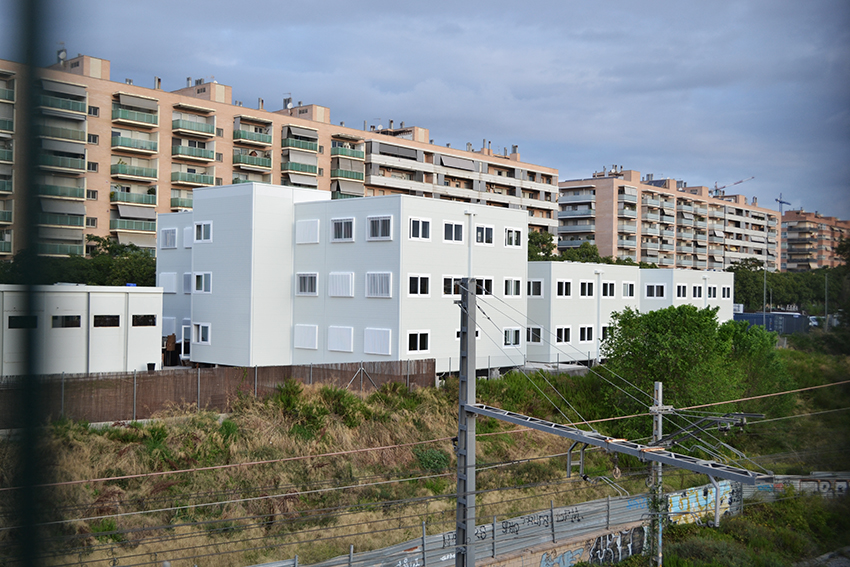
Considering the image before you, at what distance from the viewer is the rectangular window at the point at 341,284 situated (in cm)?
3406

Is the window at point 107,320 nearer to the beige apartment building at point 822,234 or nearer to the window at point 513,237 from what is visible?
the window at point 513,237

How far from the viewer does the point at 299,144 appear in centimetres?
6588

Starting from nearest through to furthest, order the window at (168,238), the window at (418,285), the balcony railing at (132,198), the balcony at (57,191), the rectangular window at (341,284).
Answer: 1. the balcony at (57,191)
2. the window at (418,285)
3. the rectangular window at (341,284)
4. the window at (168,238)
5. the balcony railing at (132,198)

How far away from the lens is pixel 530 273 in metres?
43.0

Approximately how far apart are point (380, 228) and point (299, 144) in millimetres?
35524

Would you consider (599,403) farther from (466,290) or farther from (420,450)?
(466,290)

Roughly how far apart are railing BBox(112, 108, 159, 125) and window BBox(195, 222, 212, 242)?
23.6m

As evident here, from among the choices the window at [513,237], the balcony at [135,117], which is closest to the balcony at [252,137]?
the balcony at [135,117]

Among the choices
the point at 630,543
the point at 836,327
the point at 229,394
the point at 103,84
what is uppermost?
the point at 103,84

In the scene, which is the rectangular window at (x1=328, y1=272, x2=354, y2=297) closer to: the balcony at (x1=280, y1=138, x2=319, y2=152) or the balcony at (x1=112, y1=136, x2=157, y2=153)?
the balcony at (x1=112, y1=136, x2=157, y2=153)

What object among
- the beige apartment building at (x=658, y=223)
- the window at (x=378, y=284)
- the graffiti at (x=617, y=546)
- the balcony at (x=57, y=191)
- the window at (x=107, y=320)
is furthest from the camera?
the beige apartment building at (x=658, y=223)

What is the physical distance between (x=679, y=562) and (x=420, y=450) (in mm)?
10699

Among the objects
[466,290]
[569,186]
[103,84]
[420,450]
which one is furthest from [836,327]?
[569,186]

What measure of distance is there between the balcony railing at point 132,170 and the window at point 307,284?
27.1 meters
